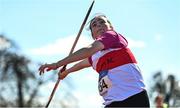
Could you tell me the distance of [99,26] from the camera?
200 inches

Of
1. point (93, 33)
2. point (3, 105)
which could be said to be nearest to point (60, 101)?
point (3, 105)

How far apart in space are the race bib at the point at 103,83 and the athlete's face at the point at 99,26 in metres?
0.40

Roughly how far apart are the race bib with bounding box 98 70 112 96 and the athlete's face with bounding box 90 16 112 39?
40 cm

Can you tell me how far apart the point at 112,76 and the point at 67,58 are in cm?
50

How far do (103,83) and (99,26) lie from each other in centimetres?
57

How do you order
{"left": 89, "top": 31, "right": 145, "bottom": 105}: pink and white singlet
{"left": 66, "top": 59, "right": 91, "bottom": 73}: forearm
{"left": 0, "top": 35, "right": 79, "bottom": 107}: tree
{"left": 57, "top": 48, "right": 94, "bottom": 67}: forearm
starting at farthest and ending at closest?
{"left": 0, "top": 35, "right": 79, "bottom": 107}: tree
{"left": 66, "top": 59, "right": 91, "bottom": 73}: forearm
{"left": 89, "top": 31, "right": 145, "bottom": 105}: pink and white singlet
{"left": 57, "top": 48, "right": 94, "bottom": 67}: forearm

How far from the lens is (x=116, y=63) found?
485 cm

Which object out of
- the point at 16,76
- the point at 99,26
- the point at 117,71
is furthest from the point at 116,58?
the point at 16,76

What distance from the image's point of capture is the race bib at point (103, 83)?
483cm

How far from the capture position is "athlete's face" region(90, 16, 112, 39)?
5053mm

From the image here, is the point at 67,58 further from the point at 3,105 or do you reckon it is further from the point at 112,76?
the point at 3,105

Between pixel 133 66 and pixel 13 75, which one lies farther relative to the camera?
pixel 13 75

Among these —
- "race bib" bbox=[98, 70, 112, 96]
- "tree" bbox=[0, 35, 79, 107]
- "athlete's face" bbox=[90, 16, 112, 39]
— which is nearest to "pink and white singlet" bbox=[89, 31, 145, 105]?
"race bib" bbox=[98, 70, 112, 96]

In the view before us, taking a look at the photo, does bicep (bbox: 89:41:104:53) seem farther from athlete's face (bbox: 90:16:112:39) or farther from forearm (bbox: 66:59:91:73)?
forearm (bbox: 66:59:91:73)
